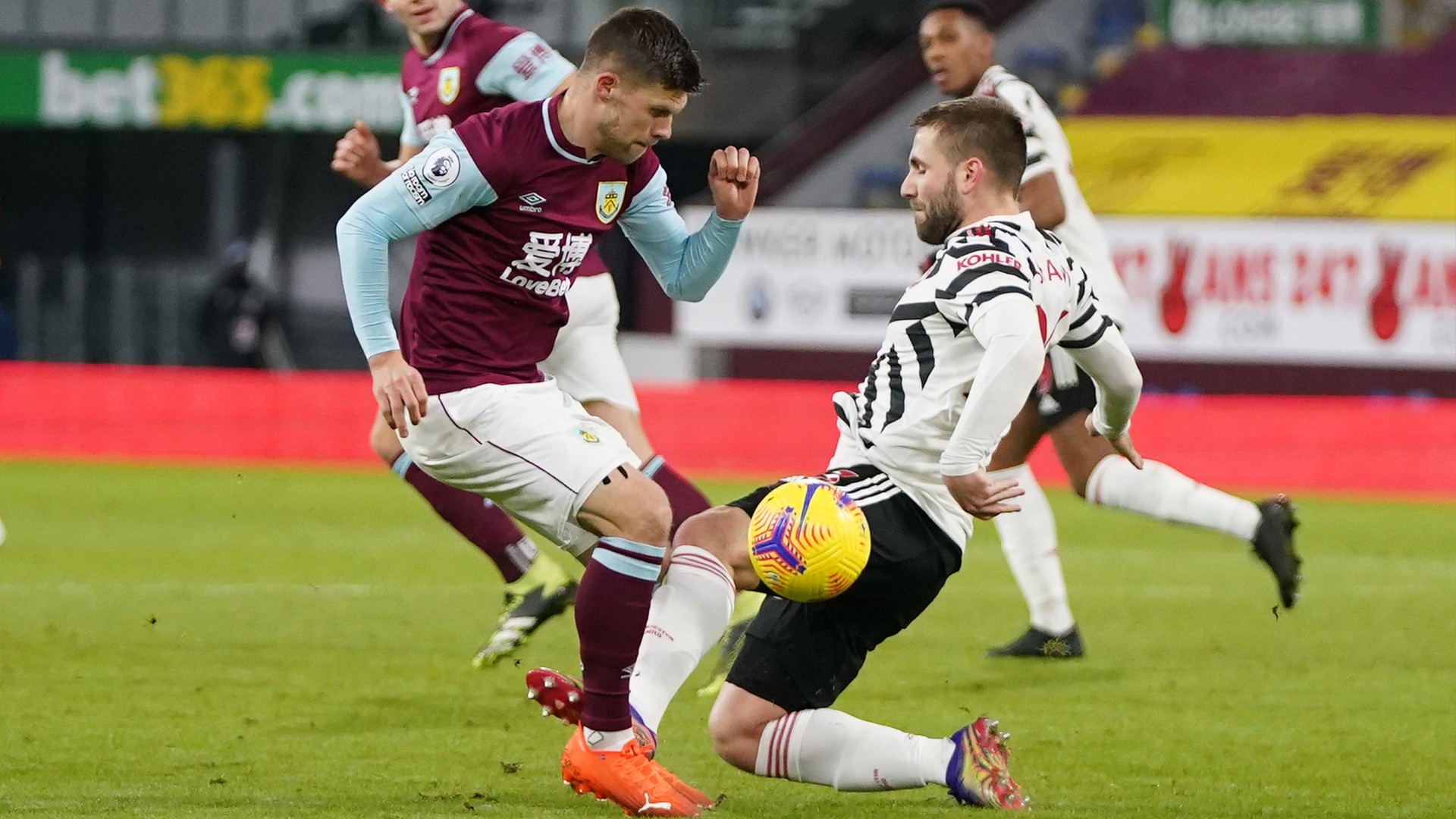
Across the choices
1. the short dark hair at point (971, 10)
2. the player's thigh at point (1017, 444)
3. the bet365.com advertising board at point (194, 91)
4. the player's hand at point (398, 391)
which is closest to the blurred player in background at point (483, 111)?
the player's thigh at point (1017, 444)

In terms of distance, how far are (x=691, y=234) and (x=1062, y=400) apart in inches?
75.4

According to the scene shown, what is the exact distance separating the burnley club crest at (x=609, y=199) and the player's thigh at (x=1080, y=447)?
7.59 ft

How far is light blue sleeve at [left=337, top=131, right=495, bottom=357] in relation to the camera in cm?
446

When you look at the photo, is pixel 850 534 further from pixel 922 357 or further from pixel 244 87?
pixel 244 87

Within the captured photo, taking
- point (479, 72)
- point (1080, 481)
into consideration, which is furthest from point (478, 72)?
point (1080, 481)

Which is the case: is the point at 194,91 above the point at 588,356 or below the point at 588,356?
below

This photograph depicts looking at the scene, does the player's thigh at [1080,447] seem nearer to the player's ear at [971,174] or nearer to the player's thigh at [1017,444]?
the player's thigh at [1017,444]

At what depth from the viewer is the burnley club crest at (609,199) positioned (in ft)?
15.4

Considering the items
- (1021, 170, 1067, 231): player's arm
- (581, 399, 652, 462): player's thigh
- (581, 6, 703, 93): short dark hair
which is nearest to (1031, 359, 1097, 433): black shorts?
(1021, 170, 1067, 231): player's arm

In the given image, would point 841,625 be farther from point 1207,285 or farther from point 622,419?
point 1207,285

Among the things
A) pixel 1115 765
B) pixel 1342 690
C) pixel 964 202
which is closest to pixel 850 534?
pixel 964 202

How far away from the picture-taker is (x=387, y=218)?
4465mm

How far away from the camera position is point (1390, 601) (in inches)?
326

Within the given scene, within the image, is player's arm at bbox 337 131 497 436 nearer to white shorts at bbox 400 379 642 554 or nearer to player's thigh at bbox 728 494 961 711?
white shorts at bbox 400 379 642 554
